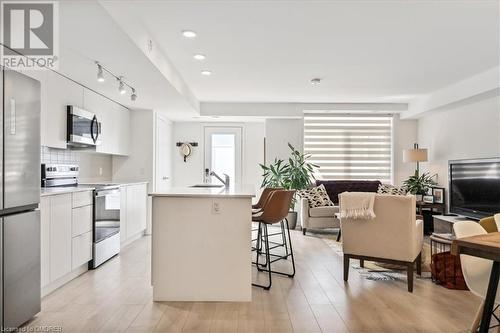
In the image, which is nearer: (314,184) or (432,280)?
(432,280)

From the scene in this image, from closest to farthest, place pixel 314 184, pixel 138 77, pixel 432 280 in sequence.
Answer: pixel 432 280 < pixel 138 77 < pixel 314 184

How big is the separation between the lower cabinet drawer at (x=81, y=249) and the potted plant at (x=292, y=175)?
11.5 feet

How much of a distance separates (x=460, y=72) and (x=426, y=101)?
4.90ft

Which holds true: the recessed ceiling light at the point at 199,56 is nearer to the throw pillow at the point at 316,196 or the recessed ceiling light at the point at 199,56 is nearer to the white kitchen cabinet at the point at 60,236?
the white kitchen cabinet at the point at 60,236

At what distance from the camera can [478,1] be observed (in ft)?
9.18

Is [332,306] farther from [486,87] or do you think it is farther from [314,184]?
[314,184]

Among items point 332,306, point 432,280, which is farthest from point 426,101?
point 332,306

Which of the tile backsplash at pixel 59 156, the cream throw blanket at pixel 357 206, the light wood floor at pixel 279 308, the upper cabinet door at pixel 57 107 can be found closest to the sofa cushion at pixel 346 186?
the light wood floor at pixel 279 308

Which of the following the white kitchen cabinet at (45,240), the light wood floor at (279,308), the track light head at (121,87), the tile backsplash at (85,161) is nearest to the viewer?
the light wood floor at (279,308)

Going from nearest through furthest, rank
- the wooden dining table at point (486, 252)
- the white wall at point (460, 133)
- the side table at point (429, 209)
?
the wooden dining table at point (486, 252) < the white wall at point (460, 133) < the side table at point (429, 209)

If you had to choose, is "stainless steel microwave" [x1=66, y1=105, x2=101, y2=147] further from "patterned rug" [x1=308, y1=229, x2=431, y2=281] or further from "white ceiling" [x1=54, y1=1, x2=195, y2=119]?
"patterned rug" [x1=308, y1=229, x2=431, y2=281]

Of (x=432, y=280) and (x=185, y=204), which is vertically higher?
(x=185, y=204)

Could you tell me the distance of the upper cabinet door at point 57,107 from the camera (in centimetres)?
373

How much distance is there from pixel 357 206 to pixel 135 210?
11.3 feet
